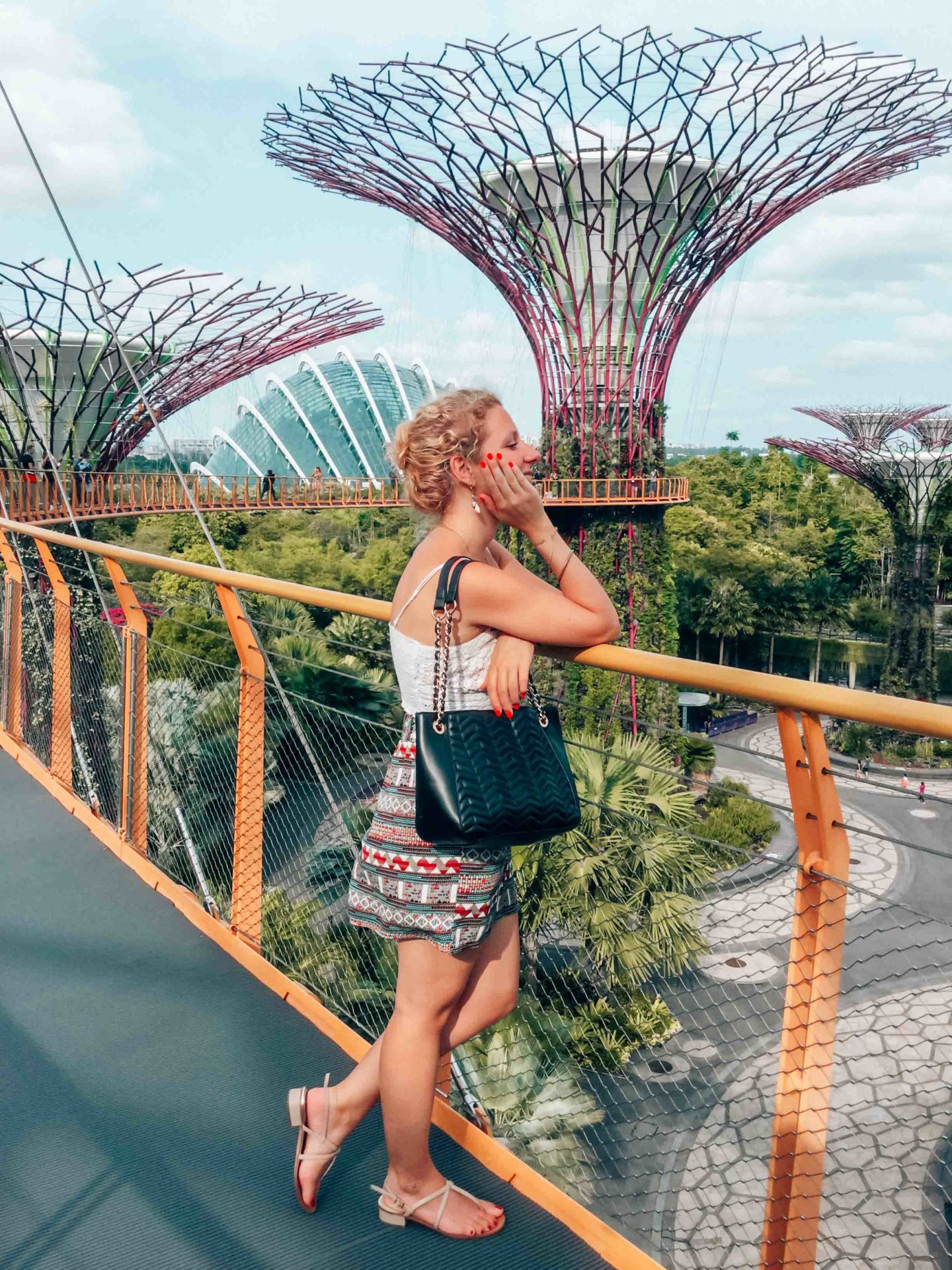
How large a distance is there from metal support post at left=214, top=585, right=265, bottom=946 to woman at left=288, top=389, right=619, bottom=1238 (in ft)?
2.94

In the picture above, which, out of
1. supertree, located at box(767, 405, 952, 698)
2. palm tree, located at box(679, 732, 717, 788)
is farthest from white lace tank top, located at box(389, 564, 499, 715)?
supertree, located at box(767, 405, 952, 698)

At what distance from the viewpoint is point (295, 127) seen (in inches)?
722

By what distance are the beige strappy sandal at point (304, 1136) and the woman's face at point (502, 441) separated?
97cm

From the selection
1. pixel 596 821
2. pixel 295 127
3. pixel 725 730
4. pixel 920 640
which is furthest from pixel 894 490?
pixel 596 821

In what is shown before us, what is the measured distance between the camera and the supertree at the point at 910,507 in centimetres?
2691

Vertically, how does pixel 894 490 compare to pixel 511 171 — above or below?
below

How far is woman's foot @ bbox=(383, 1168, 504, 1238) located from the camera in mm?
1586

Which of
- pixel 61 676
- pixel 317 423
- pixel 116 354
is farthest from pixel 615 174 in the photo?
pixel 317 423

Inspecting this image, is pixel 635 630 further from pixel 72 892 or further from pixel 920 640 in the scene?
pixel 72 892

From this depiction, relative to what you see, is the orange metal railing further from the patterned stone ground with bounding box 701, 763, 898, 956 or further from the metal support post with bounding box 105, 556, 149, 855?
the metal support post with bounding box 105, 556, 149, 855

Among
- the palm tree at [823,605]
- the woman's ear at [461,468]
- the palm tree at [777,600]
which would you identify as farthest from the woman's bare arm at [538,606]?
the palm tree at [823,605]

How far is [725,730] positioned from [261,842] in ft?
87.1

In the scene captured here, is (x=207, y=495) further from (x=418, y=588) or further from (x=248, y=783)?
(x=418, y=588)

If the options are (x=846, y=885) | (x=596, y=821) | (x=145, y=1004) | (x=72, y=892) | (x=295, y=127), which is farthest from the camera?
(x=295, y=127)
